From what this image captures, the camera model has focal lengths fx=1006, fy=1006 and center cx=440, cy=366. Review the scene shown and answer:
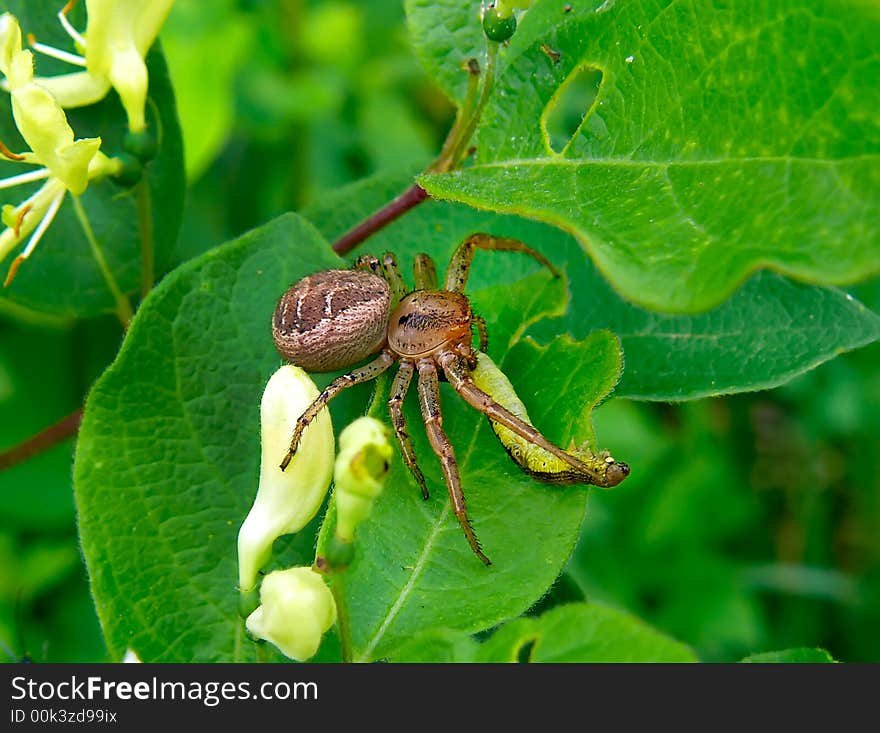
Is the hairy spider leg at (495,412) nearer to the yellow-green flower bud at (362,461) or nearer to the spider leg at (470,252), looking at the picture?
the spider leg at (470,252)

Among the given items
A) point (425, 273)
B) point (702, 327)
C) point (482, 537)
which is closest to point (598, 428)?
point (425, 273)

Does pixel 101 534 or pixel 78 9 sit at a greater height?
pixel 78 9

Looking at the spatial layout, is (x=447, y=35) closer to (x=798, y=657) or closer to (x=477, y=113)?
(x=477, y=113)

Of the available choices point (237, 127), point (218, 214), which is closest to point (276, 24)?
point (237, 127)

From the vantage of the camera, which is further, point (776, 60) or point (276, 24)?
point (276, 24)

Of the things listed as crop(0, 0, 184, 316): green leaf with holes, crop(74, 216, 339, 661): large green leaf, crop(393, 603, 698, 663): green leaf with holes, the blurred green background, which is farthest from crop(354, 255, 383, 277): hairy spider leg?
the blurred green background

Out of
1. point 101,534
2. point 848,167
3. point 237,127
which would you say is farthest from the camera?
point 237,127

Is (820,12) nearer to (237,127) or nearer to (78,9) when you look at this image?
(78,9)

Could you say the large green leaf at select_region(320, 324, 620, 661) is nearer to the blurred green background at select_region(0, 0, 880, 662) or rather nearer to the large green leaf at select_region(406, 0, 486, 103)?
the large green leaf at select_region(406, 0, 486, 103)
